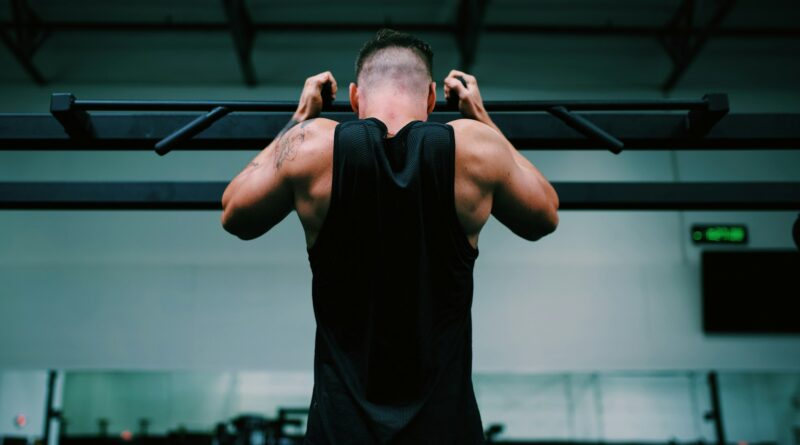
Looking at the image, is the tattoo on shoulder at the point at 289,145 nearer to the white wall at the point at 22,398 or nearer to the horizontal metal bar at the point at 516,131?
the horizontal metal bar at the point at 516,131

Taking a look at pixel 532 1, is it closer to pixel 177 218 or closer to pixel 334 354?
pixel 177 218

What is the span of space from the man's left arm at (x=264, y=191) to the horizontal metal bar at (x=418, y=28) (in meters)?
5.73

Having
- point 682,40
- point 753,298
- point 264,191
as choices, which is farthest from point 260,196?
point 682,40

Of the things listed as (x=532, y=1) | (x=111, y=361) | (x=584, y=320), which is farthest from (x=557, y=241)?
(x=111, y=361)

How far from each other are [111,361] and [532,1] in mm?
5127

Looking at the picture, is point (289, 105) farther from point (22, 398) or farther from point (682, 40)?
point (682, 40)

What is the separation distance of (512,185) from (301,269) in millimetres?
5268

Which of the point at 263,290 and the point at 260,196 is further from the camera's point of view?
the point at 263,290

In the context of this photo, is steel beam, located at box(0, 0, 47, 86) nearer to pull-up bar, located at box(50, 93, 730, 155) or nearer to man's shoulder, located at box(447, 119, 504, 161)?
pull-up bar, located at box(50, 93, 730, 155)

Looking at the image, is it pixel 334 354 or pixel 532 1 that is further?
pixel 532 1

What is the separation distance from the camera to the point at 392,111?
1356 millimetres

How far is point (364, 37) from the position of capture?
6.97m

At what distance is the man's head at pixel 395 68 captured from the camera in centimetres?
140

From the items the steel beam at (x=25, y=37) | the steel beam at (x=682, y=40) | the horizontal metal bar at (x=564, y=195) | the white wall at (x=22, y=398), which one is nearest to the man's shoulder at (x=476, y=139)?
the horizontal metal bar at (x=564, y=195)
